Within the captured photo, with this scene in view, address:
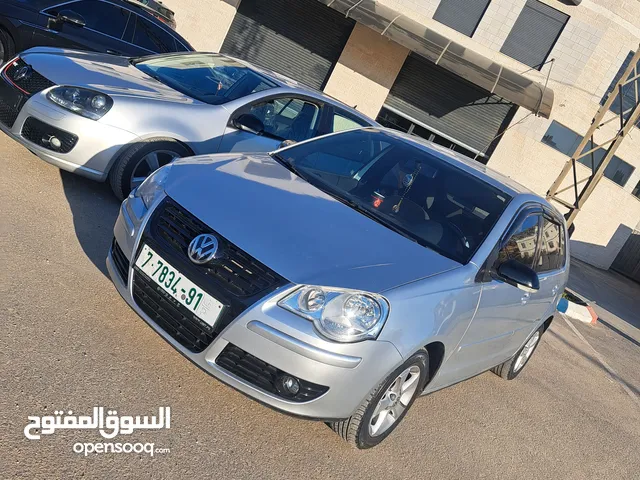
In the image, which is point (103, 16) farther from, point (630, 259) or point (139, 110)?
point (630, 259)

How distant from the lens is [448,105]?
17.6 metres

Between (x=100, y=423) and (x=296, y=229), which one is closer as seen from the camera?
(x=100, y=423)

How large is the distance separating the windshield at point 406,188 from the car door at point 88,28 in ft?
15.1

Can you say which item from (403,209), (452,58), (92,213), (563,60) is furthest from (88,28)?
(563,60)

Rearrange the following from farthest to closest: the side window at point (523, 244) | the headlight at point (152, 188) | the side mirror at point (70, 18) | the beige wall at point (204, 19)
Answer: the beige wall at point (204, 19) → the side mirror at point (70, 18) → the side window at point (523, 244) → the headlight at point (152, 188)

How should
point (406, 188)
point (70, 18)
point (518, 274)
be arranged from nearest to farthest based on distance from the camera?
point (518, 274)
point (406, 188)
point (70, 18)

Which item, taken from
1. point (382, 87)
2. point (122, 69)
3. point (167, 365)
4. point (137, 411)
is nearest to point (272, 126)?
point (122, 69)

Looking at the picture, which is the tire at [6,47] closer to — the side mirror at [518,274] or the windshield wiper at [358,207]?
the windshield wiper at [358,207]

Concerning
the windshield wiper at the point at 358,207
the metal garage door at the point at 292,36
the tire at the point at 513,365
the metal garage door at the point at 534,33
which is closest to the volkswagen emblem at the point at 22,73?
the windshield wiper at the point at 358,207

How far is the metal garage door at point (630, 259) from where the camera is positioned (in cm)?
2156

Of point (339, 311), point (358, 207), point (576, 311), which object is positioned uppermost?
point (358, 207)

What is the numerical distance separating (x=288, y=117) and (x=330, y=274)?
3.56m

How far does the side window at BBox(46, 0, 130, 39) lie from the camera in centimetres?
807

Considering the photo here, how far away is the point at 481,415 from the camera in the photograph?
4801mm
